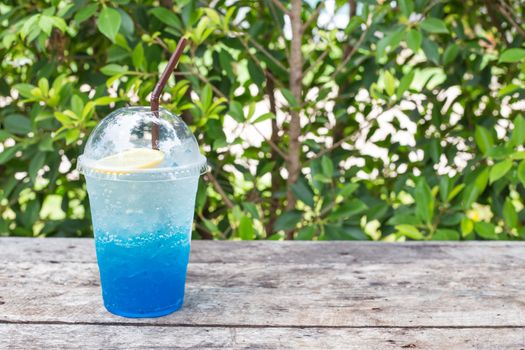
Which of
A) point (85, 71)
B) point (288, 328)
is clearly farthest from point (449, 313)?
point (85, 71)

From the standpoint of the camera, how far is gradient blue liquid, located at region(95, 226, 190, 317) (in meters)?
1.01

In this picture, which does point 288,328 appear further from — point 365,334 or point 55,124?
point 55,124

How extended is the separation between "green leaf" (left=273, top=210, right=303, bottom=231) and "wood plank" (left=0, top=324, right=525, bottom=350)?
841 mm

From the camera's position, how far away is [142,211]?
39.2 inches

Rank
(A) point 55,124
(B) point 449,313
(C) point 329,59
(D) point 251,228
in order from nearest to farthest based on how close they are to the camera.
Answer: (B) point 449,313
(D) point 251,228
(A) point 55,124
(C) point 329,59

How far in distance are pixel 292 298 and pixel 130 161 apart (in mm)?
340

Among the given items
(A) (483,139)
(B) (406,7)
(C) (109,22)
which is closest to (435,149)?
(A) (483,139)

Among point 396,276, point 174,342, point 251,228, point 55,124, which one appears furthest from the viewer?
point 55,124

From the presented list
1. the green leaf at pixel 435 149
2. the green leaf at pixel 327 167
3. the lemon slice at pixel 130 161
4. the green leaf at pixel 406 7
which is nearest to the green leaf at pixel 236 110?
the green leaf at pixel 327 167

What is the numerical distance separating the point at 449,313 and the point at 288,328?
25cm

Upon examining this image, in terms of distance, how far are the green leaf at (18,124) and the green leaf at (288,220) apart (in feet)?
2.17

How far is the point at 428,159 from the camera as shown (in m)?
1.97

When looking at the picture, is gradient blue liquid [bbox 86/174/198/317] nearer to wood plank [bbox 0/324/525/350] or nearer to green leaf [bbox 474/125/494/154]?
wood plank [bbox 0/324/525/350]

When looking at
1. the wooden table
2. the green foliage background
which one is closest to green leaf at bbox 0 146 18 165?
the green foliage background
